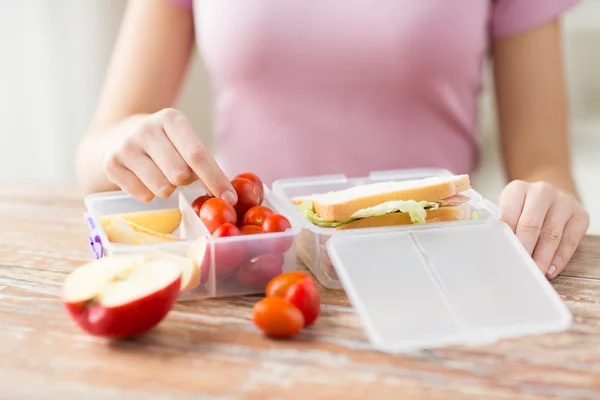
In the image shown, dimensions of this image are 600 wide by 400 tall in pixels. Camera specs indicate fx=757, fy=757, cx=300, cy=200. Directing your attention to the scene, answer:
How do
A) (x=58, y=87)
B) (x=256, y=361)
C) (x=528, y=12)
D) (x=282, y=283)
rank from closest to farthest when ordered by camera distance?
1. (x=256, y=361)
2. (x=282, y=283)
3. (x=528, y=12)
4. (x=58, y=87)

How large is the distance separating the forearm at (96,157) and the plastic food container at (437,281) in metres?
0.41

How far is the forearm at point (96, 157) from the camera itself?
1219 millimetres

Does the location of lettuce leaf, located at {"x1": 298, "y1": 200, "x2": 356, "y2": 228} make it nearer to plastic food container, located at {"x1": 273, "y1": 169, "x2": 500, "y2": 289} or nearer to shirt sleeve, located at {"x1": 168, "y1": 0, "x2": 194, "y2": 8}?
plastic food container, located at {"x1": 273, "y1": 169, "x2": 500, "y2": 289}

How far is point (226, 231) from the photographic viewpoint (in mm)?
869

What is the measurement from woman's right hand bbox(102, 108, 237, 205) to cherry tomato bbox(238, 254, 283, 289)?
0.33ft

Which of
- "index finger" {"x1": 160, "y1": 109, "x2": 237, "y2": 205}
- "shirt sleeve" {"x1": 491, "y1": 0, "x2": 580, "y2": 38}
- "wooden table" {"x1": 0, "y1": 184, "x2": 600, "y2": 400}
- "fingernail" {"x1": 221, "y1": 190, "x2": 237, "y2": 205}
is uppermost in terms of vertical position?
"shirt sleeve" {"x1": 491, "y1": 0, "x2": 580, "y2": 38}

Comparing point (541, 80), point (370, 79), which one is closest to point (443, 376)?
point (370, 79)

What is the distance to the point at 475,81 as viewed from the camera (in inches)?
61.4

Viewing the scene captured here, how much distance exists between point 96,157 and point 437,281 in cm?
65

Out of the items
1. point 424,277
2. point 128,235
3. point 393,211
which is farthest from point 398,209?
point 128,235

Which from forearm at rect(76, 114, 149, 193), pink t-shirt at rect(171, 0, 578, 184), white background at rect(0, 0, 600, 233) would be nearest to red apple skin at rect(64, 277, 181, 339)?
forearm at rect(76, 114, 149, 193)

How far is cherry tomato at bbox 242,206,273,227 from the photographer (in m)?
0.93

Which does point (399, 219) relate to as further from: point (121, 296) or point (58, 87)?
point (58, 87)

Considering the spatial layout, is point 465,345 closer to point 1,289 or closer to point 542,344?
point 542,344
